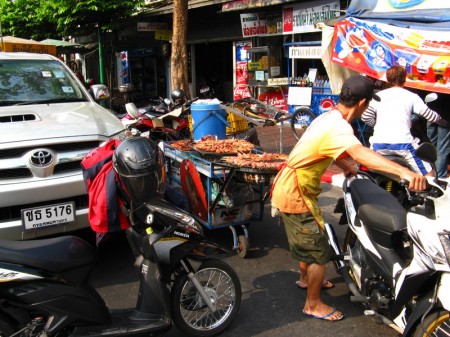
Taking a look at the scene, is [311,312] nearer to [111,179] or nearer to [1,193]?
[111,179]

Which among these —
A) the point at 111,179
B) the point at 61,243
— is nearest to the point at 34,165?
the point at 111,179

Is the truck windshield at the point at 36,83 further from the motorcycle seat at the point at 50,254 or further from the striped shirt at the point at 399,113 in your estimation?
the striped shirt at the point at 399,113

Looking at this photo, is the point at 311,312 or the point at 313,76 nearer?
the point at 311,312

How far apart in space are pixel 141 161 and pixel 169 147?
250 centimetres

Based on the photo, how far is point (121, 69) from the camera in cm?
2147

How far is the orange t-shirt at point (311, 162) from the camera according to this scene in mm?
3043

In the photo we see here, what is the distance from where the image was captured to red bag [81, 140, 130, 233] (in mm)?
3424

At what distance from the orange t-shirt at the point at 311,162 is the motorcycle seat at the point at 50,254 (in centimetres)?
147

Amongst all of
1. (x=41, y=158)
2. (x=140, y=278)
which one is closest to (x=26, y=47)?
(x=41, y=158)

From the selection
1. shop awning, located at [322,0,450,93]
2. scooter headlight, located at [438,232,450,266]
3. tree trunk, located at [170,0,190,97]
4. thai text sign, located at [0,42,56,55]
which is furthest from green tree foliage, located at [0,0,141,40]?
scooter headlight, located at [438,232,450,266]

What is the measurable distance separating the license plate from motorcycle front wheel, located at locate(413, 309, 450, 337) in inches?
118

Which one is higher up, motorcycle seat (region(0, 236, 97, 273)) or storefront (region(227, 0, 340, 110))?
storefront (region(227, 0, 340, 110))

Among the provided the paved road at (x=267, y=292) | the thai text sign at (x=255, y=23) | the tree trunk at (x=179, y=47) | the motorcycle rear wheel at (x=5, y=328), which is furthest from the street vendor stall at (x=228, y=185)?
the thai text sign at (x=255, y=23)

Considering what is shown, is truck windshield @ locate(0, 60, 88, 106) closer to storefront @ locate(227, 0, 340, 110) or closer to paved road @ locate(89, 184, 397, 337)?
paved road @ locate(89, 184, 397, 337)
